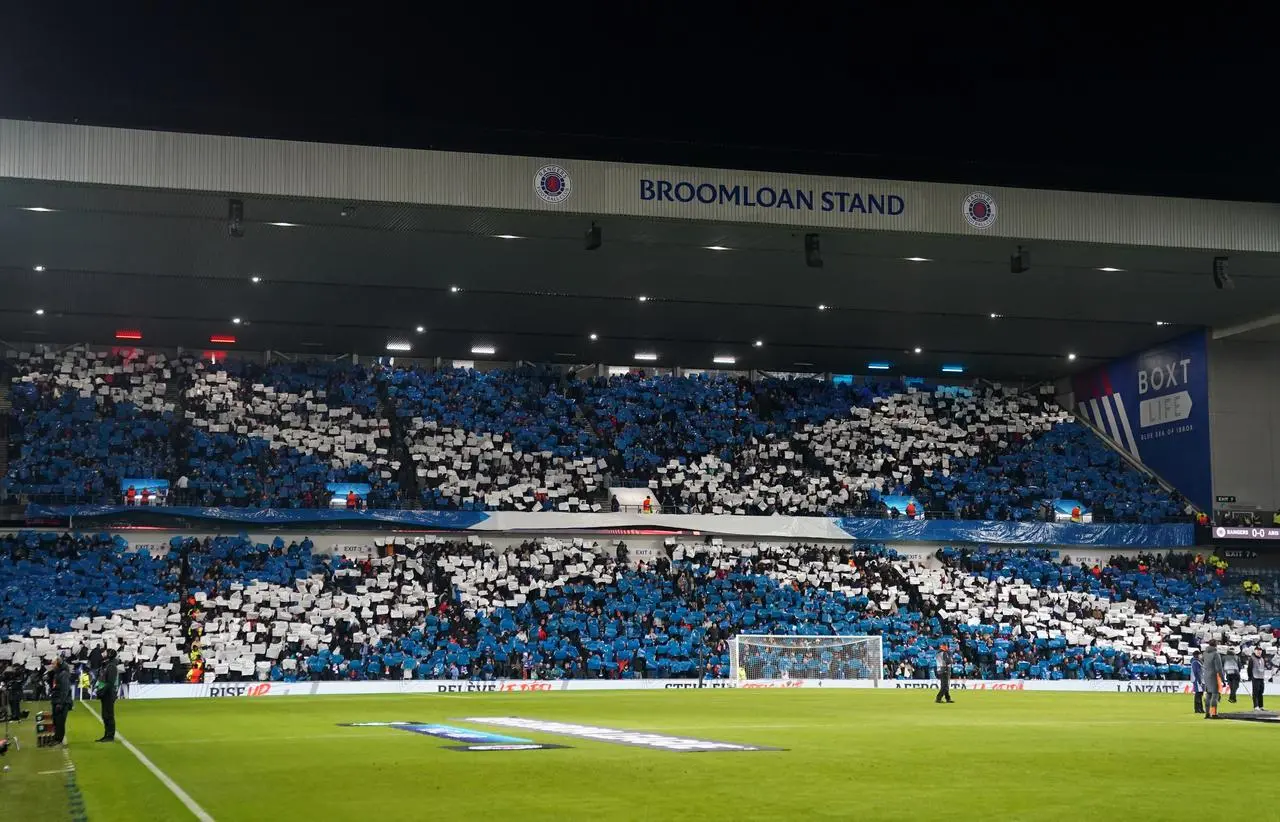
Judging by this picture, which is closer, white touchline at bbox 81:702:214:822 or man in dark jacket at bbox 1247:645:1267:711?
white touchline at bbox 81:702:214:822

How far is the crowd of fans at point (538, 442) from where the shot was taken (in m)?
48.8

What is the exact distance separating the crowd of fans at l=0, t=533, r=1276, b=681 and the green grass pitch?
12.7 metres

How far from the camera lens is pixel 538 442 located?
175 feet

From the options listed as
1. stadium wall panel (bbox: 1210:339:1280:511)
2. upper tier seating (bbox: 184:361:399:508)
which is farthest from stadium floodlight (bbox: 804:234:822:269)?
stadium wall panel (bbox: 1210:339:1280:511)

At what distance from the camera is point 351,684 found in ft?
131

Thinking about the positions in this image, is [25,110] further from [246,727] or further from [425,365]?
[425,365]

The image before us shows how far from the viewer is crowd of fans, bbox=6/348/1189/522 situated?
4884 cm

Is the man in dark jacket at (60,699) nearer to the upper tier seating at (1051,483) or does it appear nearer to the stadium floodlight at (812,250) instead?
the stadium floodlight at (812,250)

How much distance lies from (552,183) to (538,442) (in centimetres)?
1922

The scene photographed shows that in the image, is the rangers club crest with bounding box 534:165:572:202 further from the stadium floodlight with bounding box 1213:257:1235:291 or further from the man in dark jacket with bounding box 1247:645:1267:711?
the man in dark jacket with bounding box 1247:645:1267:711

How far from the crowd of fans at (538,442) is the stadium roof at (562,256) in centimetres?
205

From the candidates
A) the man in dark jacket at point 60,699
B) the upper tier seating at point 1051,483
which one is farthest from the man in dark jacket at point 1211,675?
the upper tier seating at point 1051,483

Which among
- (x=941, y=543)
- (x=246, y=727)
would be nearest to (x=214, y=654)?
(x=246, y=727)

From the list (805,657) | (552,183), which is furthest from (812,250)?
(805,657)
